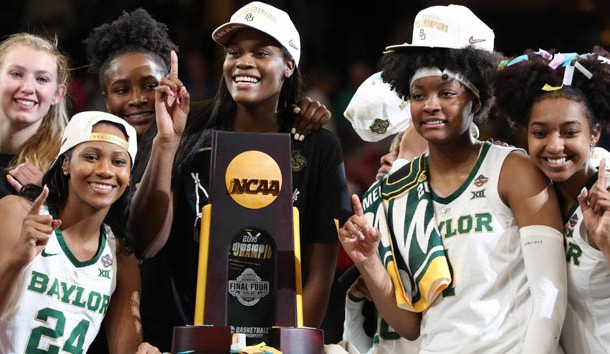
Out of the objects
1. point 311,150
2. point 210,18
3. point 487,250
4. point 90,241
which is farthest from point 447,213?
point 210,18

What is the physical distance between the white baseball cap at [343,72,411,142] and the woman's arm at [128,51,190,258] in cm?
97

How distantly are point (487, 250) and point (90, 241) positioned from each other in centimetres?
130

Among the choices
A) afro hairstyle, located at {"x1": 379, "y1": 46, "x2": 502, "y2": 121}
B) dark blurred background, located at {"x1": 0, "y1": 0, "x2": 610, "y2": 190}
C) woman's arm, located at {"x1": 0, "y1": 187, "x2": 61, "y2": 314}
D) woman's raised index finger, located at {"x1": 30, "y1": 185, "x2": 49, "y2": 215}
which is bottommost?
woman's arm, located at {"x1": 0, "y1": 187, "x2": 61, "y2": 314}

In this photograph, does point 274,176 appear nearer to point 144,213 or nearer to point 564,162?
point 144,213

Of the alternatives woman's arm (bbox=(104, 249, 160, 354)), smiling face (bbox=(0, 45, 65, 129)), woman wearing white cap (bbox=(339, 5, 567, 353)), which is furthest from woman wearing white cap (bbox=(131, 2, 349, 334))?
smiling face (bbox=(0, 45, 65, 129))

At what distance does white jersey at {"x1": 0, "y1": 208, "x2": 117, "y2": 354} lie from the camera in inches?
124

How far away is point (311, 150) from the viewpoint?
3.71 meters

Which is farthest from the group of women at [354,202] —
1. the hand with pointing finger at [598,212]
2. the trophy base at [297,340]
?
the trophy base at [297,340]

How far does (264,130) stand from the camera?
377 centimetres

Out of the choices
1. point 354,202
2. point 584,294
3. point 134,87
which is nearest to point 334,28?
point 134,87

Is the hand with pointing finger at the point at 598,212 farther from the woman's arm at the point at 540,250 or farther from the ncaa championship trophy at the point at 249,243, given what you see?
the ncaa championship trophy at the point at 249,243

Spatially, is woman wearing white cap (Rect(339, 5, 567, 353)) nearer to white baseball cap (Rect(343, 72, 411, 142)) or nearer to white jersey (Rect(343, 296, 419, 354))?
white jersey (Rect(343, 296, 419, 354))

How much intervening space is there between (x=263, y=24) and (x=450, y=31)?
0.69m

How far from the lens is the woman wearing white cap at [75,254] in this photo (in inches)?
123
